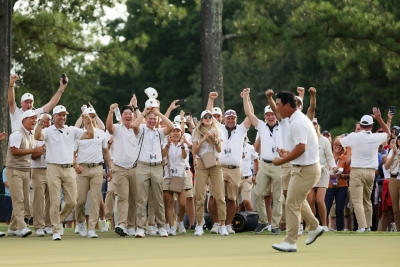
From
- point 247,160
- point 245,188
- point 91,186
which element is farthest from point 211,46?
point 91,186

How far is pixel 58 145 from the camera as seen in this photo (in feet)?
61.1

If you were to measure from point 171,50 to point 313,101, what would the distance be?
166 feet

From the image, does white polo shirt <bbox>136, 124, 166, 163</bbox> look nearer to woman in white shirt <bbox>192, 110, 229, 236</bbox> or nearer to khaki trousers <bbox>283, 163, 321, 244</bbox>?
woman in white shirt <bbox>192, 110, 229, 236</bbox>

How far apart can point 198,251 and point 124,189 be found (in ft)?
13.1

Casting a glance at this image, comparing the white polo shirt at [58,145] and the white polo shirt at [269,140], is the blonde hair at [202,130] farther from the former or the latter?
the white polo shirt at [58,145]

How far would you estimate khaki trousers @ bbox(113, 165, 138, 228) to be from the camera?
19319 mm

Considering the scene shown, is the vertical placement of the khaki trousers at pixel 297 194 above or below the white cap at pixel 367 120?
below

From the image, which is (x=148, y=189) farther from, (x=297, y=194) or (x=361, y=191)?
(x=297, y=194)

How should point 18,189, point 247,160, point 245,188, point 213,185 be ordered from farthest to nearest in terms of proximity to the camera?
point 247,160
point 245,188
point 213,185
point 18,189

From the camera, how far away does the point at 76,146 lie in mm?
19688

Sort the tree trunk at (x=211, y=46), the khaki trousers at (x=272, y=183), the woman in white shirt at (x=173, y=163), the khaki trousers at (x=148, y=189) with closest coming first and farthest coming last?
the khaki trousers at (x=148, y=189), the khaki trousers at (x=272, y=183), the woman in white shirt at (x=173, y=163), the tree trunk at (x=211, y=46)

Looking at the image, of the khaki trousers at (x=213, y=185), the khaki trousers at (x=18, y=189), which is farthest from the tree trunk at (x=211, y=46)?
the khaki trousers at (x=18, y=189)

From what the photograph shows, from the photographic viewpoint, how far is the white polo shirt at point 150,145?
19.3 meters

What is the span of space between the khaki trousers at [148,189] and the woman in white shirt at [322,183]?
289 cm
